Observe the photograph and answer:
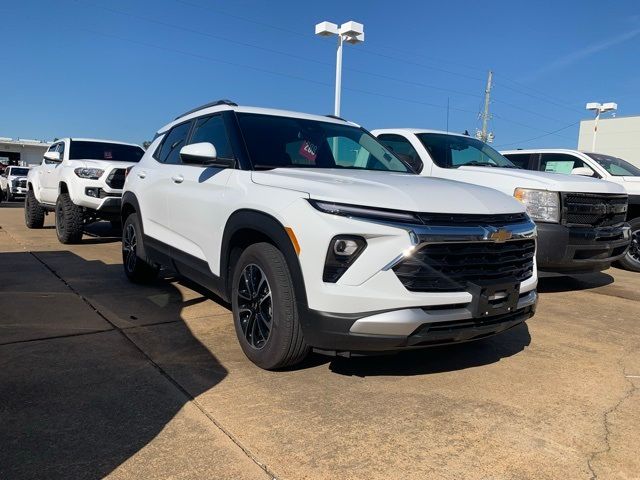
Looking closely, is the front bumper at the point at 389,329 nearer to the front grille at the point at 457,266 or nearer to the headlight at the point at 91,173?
the front grille at the point at 457,266

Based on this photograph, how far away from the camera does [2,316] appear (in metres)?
4.38

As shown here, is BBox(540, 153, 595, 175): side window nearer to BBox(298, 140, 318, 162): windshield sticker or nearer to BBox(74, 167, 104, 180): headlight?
BBox(298, 140, 318, 162): windshield sticker

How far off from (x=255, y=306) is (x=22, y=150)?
6340cm

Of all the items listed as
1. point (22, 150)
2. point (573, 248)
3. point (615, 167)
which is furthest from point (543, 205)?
point (22, 150)

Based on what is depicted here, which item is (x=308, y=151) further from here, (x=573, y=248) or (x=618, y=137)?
(x=618, y=137)

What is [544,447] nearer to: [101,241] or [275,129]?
[275,129]

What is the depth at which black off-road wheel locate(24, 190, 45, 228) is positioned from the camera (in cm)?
1063

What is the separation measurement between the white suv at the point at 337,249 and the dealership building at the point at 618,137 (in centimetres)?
3568

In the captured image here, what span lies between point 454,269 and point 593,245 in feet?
10.6

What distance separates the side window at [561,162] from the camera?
8.60 metres

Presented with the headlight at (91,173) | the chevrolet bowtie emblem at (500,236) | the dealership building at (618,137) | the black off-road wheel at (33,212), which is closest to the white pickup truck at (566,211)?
the chevrolet bowtie emblem at (500,236)

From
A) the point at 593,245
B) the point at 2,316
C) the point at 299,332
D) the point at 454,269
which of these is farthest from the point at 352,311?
the point at 593,245

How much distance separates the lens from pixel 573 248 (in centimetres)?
524

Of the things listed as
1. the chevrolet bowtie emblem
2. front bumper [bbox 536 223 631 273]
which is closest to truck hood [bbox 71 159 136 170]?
front bumper [bbox 536 223 631 273]
